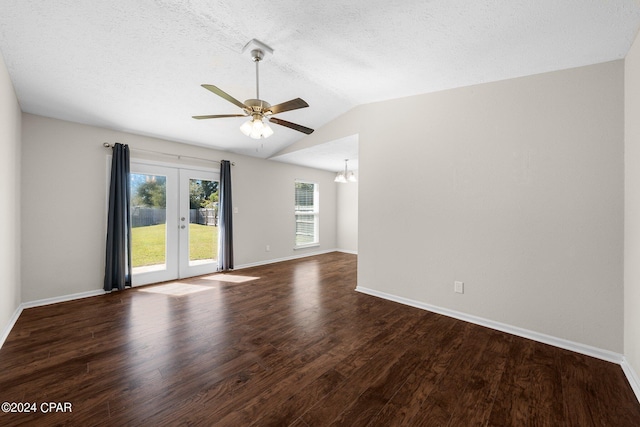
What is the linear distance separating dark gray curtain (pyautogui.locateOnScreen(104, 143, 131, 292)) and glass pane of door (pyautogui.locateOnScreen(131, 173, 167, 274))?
0.67 feet

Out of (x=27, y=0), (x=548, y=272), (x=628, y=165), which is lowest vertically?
(x=548, y=272)

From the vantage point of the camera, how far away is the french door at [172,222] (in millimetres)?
4250

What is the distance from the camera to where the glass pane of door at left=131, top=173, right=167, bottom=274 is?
4.20m

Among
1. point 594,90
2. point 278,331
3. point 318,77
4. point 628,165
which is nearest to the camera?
point 628,165

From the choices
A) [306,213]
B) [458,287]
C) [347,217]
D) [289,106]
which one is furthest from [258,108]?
[347,217]

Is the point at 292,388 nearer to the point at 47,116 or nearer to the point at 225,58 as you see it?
the point at 225,58

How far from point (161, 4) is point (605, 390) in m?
4.40

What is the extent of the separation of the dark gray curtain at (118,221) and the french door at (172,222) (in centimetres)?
21

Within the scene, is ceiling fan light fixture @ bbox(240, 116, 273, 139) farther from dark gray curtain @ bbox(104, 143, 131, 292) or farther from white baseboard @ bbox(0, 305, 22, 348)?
white baseboard @ bbox(0, 305, 22, 348)

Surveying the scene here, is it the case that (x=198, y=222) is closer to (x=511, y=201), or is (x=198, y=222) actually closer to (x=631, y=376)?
(x=511, y=201)

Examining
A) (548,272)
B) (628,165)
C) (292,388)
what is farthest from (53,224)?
(628,165)

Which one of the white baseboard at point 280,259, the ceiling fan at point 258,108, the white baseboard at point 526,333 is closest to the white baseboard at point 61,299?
the white baseboard at point 280,259

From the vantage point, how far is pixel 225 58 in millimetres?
2754

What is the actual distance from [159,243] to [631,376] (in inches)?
224
